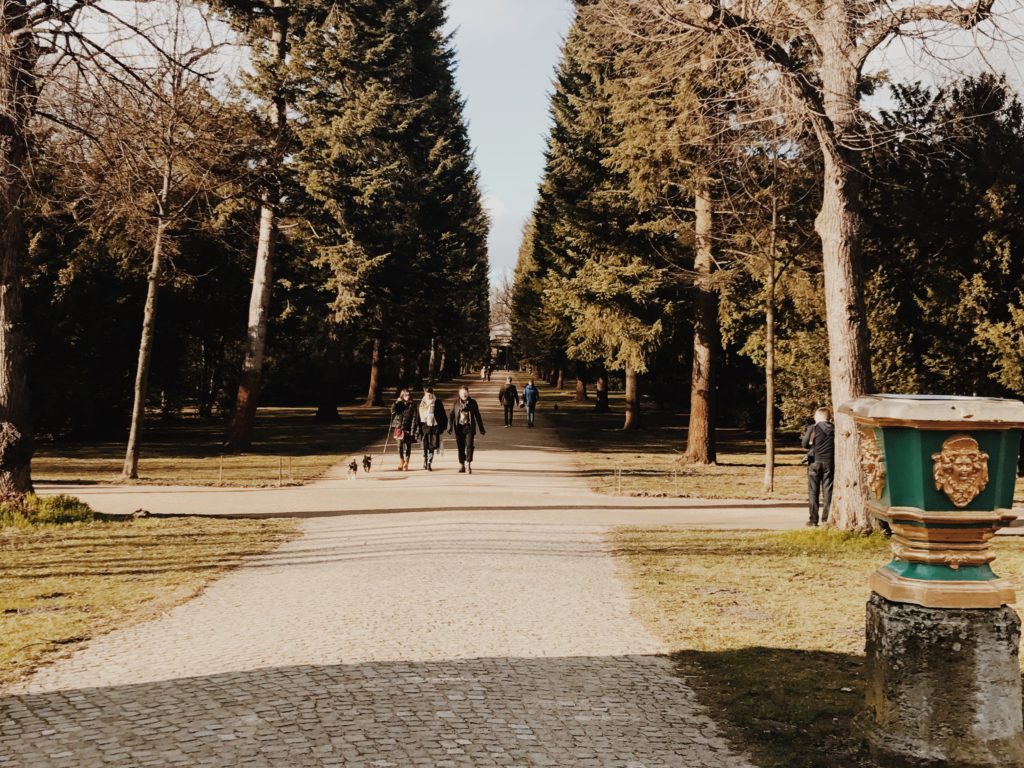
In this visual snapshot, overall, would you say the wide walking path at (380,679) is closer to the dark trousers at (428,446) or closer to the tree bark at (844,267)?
the tree bark at (844,267)

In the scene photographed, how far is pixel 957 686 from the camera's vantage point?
165 inches

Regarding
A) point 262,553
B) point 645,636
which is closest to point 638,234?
point 262,553

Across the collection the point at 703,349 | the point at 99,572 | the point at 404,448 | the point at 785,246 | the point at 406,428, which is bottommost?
the point at 99,572

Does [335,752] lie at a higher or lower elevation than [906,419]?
lower

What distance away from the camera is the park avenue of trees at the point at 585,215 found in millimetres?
11844

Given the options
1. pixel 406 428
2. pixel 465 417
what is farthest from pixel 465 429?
pixel 406 428

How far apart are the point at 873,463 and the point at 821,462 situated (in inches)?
407

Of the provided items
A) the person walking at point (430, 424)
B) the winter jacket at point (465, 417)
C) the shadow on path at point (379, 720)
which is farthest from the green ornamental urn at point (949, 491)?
the person walking at point (430, 424)

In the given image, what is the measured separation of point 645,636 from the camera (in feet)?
24.3

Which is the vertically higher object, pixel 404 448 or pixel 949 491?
pixel 949 491

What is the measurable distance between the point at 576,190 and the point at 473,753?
28514 millimetres

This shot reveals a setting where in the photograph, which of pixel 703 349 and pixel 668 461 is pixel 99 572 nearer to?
pixel 668 461

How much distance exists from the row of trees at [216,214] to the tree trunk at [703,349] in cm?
1045

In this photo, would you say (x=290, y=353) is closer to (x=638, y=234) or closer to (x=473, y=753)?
(x=638, y=234)
